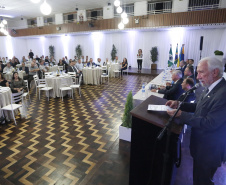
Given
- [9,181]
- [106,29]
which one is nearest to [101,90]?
[9,181]

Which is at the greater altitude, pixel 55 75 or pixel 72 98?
pixel 55 75

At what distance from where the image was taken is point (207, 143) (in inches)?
52.4

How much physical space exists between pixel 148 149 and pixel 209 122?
0.57 m

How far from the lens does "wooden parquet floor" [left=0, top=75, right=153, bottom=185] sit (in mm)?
2263

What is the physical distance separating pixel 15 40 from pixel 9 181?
19.6 m

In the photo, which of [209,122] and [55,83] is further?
[55,83]

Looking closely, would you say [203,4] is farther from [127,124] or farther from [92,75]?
[127,124]

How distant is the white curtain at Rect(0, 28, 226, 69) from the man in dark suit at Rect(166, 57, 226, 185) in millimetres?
9713

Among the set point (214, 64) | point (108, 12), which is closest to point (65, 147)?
point (214, 64)

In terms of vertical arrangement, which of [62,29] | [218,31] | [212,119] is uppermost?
[62,29]

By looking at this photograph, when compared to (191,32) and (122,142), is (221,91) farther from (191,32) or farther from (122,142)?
(191,32)

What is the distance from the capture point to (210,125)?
47.6 inches

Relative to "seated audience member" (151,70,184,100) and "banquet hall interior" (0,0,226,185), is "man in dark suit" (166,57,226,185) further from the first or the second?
"seated audience member" (151,70,184,100)

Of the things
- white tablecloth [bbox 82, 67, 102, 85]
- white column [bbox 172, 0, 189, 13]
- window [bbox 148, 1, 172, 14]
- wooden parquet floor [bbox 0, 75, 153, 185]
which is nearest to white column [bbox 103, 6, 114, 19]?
window [bbox 148, 1, 172, 14]
